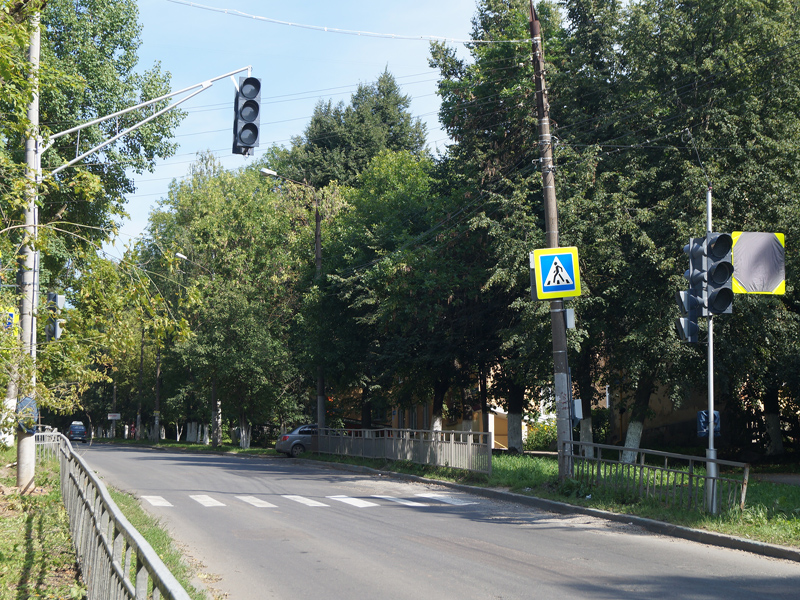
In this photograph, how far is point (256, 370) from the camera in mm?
40719

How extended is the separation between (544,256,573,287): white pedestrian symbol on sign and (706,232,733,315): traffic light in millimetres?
4211

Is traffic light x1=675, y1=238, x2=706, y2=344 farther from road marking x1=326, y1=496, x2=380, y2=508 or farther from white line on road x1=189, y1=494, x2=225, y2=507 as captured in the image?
white line on road x1=189, y1=494, x2=225, y2=507

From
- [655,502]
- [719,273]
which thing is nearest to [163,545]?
[655,502]

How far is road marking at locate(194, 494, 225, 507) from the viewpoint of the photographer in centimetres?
1598

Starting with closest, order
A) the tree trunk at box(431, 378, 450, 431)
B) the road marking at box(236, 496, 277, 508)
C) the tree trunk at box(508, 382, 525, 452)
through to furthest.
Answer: the road marking at box(236, 496, 277, 508), the tree trunk at box(431, 378, 450, 431), the tree trunk at box(508, 382, 525, 452)

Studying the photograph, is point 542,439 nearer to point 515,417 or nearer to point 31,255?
point 515,417

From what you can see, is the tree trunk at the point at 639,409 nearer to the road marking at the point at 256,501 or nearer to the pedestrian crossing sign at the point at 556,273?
the pedestrian crossing sign at the point at 556,273

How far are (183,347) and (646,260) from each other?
30871 millimetres

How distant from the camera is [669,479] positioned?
1308 centimetres

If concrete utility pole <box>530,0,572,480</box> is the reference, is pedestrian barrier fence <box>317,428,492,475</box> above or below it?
below

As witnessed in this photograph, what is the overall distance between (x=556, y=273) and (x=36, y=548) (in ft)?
36.0

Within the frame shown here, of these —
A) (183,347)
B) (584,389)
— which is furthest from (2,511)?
(183,347)

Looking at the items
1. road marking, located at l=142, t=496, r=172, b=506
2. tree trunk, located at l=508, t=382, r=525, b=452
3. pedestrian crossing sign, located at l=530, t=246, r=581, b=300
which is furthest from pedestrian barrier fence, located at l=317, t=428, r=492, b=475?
road marking, located at l=142, t=496, r=172, b=506

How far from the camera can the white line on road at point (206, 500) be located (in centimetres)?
1599
